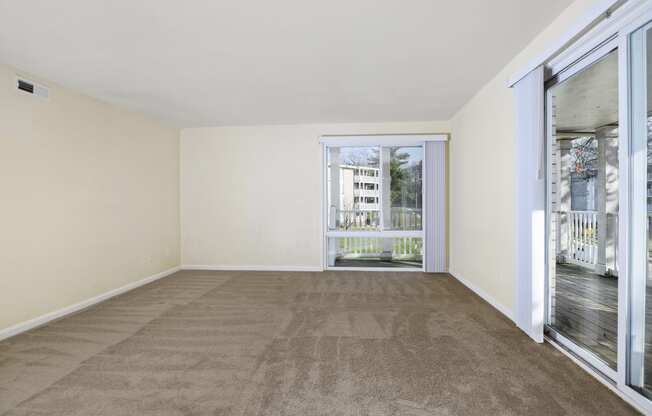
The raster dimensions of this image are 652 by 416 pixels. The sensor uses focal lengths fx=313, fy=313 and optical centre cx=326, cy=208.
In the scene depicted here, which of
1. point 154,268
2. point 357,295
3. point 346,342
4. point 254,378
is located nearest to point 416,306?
point 357,295

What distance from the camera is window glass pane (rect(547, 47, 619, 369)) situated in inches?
107

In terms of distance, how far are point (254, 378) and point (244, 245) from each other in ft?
12.1

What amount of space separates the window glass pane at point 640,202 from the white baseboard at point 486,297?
1.31 meters

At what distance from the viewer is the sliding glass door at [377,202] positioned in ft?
18.2

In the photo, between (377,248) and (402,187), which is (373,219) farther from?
(402,187)

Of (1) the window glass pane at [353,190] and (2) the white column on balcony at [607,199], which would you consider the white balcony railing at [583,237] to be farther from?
(1) the window glass pane at [353,190]

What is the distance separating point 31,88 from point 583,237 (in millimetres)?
8065

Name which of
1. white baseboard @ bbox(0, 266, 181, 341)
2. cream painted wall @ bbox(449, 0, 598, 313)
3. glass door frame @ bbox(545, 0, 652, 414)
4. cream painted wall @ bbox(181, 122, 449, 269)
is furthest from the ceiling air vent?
glass door frame @ bbox(545, 0, 652, 414)

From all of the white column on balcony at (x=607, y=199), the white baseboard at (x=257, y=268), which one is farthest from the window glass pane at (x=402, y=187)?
the white column on balcony at (x=607, y=199)

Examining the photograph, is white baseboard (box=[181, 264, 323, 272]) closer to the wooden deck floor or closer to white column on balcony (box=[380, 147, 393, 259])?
white column on balcony (box=[380, 147, 393, 259])

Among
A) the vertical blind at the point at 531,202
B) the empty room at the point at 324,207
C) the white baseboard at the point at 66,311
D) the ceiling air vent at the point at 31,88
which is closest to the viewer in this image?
the empty room at the point at 324,207

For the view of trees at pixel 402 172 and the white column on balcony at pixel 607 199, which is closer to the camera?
the white column on balcony at pixel 607 199

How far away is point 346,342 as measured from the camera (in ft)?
8.86

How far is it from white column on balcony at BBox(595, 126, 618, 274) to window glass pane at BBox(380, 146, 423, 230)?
2488mm
